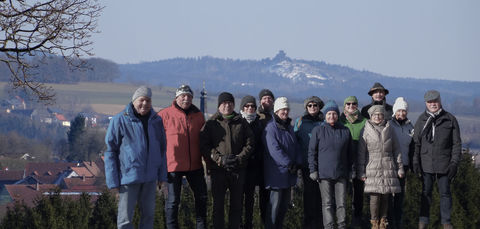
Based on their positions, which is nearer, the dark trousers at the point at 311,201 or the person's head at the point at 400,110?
the dark trousers at the point at 311,201

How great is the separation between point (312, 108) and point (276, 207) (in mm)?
1300

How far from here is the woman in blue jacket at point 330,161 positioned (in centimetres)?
845

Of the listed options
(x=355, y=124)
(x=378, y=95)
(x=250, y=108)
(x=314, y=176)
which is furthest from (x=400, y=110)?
(x=250, y=108)

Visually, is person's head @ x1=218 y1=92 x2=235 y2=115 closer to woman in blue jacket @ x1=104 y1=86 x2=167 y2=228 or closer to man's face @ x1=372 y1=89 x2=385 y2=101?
woman in blue jacket @ x1=104 y1=86 x2=167 y2=228

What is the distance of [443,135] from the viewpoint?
8836 mm

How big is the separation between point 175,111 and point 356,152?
222 cm

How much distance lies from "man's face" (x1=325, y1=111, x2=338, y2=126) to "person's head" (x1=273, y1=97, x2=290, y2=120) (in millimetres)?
474

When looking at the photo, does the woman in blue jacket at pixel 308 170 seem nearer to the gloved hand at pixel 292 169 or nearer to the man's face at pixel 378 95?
the gloved hand at pixel 292 169

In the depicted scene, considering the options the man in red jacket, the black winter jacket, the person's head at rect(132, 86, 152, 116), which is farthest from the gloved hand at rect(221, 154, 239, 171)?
the black winter jacket

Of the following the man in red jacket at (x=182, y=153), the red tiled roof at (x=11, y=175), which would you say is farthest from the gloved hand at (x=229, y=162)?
the red tiled roof at (x=11, y=175)

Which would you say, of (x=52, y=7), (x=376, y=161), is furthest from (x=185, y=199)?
(x=52, y=7)

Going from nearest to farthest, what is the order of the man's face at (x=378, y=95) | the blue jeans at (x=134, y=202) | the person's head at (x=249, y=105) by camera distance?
the blue jeans at (x=134, y=202)
the person's head at (x=249, y=105)
the man's face at (x=378, y=95)

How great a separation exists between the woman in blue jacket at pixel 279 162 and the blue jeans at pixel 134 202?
5.12ft

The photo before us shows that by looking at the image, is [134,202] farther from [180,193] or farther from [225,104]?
[225,104]
